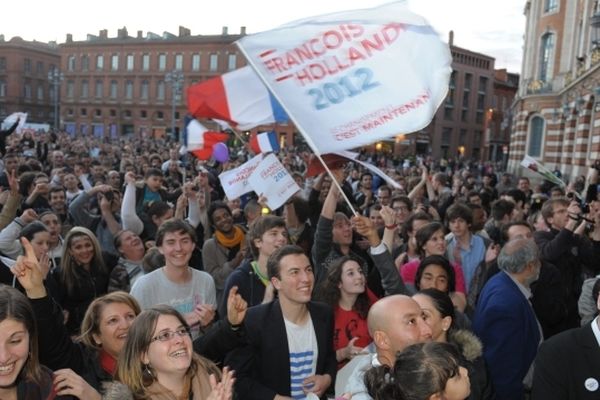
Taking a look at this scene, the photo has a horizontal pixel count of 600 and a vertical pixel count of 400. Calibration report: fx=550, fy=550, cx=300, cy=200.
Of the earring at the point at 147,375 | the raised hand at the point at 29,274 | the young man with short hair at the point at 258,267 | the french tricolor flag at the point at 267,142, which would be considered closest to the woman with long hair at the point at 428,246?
the young man with short hair at the point at 258,267

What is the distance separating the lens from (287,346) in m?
3.26

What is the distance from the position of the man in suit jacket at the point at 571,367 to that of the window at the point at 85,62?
256 feet

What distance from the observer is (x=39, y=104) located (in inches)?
3147

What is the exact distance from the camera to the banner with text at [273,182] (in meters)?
6.30

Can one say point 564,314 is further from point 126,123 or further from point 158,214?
point 126,123

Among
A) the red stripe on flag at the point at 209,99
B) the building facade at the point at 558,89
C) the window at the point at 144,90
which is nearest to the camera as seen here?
the red stripe on flag at the point at 209,99

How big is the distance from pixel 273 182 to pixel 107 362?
11.7ft

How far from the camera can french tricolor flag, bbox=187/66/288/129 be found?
581 centimetres

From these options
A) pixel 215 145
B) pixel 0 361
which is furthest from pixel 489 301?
pixel 215 145

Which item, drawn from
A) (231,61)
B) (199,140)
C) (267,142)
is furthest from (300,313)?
(231,61)

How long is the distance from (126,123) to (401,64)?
72298 millimetres

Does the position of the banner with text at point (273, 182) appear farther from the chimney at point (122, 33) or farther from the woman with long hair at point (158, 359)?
the chimney at point (122, 33)

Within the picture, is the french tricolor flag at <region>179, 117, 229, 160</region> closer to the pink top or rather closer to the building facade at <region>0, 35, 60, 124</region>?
the pink top

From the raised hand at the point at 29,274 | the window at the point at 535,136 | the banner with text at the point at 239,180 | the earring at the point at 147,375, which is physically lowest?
the earring at the point at 147,375
